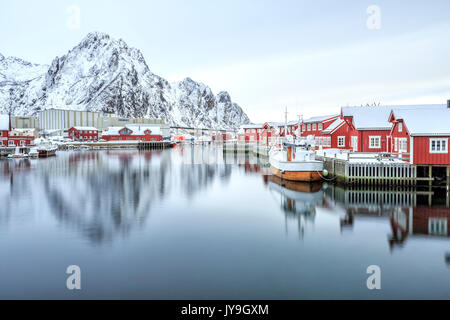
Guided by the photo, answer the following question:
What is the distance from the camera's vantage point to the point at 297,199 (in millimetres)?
24938

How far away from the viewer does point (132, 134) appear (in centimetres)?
11088

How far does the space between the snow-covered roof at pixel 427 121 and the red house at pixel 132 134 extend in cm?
9138

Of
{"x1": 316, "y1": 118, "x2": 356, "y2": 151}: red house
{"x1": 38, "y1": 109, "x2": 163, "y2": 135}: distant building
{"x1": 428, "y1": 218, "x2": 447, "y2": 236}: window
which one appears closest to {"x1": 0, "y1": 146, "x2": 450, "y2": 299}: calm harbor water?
{"x1": 428, "y1": 218, "x2": 447, "y2": 236}: window

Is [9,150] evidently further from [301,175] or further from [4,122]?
[301,175]

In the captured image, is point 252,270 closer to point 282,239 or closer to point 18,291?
point 282,239

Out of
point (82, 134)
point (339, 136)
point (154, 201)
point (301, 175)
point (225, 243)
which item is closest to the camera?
point (225, 243)

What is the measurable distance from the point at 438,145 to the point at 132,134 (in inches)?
3792

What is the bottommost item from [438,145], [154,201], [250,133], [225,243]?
[225,243]

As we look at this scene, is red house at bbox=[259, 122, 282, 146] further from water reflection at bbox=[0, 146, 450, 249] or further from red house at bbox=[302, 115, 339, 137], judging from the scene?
water reflection at bbox=[0, 146, 450, 249]

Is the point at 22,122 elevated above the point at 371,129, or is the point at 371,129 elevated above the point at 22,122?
the point at 22,122

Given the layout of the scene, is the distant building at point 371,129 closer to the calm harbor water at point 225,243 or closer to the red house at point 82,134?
the calm harbor water at point 225,243

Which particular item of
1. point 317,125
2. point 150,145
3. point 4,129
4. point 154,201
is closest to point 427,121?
point 154,201

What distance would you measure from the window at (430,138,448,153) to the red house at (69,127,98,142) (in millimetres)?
109237
